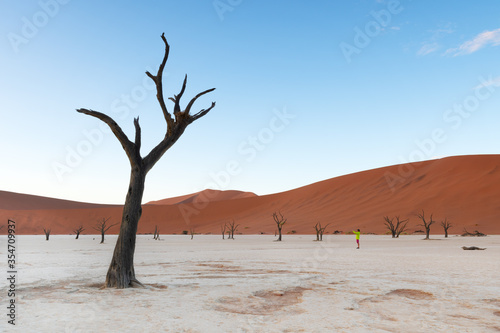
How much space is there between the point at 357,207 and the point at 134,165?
68.8 metres

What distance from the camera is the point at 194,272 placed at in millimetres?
12523

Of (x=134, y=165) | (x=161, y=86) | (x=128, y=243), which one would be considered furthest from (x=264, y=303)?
(x=161, y=86)

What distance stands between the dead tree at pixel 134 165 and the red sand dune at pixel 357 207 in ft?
167

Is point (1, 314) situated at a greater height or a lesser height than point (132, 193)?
lesser

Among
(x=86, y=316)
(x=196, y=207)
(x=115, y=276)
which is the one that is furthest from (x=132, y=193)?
(x=196, y=207)

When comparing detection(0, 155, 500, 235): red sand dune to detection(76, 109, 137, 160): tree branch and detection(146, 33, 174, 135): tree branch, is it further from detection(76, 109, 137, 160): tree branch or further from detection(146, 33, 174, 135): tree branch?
detection(76, 109, 137, 160): tree branch

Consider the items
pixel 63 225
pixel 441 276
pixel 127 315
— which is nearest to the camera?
pixel 127 315

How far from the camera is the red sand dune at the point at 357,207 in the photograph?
201 feet

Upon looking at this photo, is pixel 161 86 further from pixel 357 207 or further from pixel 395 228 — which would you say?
pixel 357 207

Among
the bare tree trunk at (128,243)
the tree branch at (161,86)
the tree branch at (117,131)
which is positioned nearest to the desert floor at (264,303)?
the bare tree trunk at (128,243)

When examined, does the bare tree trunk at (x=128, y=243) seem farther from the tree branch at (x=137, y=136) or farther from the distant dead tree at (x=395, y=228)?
the distant dead tree at (x=395, y=228)

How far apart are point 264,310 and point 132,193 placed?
4.32 meters

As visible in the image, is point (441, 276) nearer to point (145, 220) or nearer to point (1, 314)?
point (1, 314)

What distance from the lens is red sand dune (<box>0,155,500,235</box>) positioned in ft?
201
